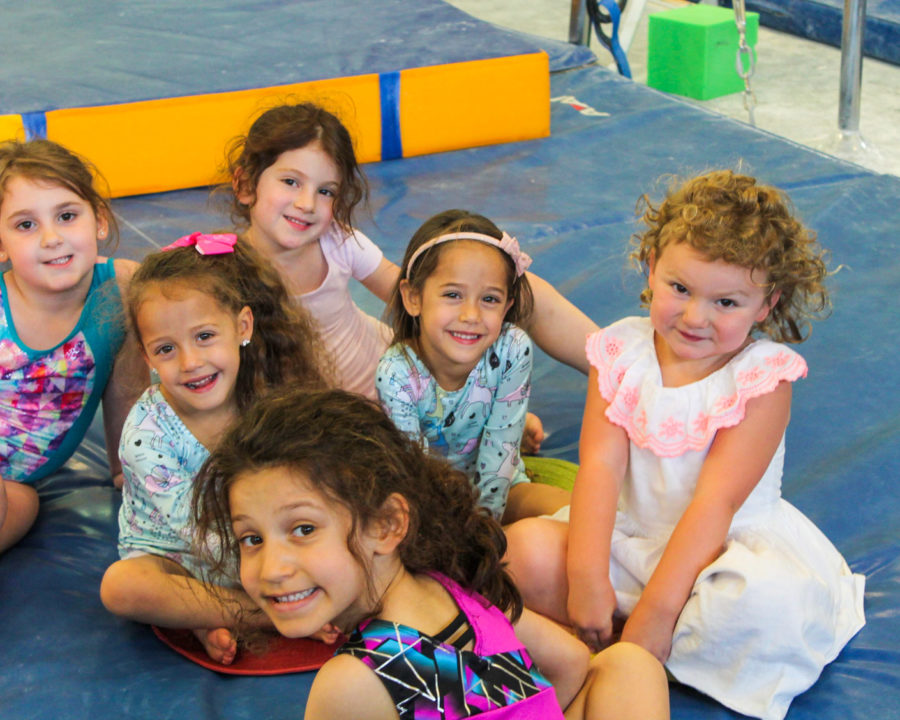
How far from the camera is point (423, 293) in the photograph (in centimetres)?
184

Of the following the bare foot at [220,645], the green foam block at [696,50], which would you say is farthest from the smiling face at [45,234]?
the green foam block at [696,50]

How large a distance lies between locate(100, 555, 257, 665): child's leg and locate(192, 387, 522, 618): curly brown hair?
11.8 inches

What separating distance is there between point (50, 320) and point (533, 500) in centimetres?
94

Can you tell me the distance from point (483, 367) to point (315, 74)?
190 cm

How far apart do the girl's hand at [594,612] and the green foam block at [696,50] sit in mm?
3728

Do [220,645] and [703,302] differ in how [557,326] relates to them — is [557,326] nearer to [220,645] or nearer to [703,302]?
[703,302]

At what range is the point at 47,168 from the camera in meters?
1.91

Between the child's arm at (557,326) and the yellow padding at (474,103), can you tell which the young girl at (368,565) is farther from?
the yellow padding at (474,103)

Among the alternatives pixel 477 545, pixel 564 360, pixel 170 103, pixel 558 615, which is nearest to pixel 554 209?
pixel 564 360

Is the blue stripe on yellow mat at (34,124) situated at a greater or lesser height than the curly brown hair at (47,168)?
lesser

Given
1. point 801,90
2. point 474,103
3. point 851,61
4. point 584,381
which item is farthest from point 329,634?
point 801,90

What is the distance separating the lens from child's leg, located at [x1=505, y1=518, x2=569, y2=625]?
5.56 ft

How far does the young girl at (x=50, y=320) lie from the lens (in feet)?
6.22

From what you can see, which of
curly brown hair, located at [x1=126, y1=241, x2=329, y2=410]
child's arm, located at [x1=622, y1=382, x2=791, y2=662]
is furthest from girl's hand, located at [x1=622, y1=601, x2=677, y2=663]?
curly brown hair, located at [x1=126, y1=241, x2=329, y2=410]
